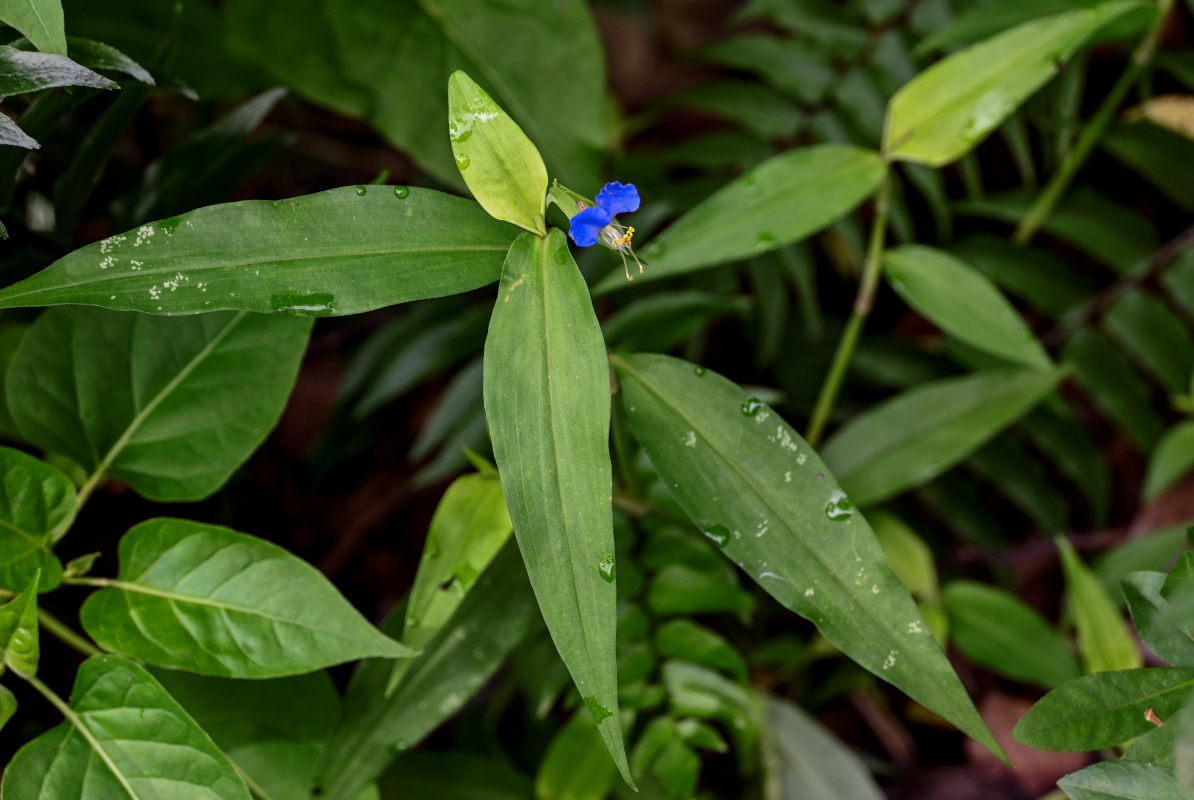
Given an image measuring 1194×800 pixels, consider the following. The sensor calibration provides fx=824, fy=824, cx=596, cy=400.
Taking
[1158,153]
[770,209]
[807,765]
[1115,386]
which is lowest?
[807,765]

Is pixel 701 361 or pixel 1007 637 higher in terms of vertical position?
pixel 701 361

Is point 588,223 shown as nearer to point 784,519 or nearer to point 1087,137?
point 784,519

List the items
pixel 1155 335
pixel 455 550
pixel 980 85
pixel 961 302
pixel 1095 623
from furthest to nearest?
pixel 1155 335
pixel 1095 623
pixel 961 302
pixel 980 85
pixel 455 550

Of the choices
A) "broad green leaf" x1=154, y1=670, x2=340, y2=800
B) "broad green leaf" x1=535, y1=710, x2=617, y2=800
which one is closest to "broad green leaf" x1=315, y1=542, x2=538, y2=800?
"broad green leaf" x1=154, y1=670, x2=340, y2=800

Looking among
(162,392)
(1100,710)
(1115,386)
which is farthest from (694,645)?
(1115,386)

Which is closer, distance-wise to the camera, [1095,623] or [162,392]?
[162,392]

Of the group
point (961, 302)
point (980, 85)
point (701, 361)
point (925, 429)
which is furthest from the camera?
point (701, 361)
